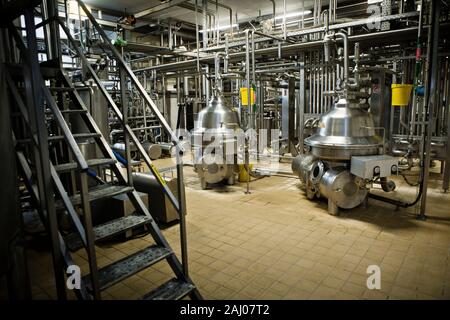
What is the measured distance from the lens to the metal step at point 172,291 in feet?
6.98

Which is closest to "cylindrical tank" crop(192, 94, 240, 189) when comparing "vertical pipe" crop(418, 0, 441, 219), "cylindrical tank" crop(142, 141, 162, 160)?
"vertical pipe" crop(418, 0, 441, 219)

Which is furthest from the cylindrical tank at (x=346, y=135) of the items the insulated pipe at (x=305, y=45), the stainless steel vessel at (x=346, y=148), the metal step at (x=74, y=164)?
the metal step at (x=74, y=164)

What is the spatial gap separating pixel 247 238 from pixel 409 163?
3850 millimetres

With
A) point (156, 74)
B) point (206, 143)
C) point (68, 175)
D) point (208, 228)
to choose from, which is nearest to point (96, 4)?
point (156, 74)

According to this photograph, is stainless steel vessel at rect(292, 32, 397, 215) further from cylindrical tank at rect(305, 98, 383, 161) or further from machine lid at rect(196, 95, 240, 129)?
machine lid at rect(196, 95, 240, 129)

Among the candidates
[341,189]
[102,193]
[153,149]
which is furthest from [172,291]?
[153,149]

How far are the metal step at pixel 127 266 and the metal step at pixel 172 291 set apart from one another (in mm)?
201

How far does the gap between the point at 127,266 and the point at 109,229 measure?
31 centimetres

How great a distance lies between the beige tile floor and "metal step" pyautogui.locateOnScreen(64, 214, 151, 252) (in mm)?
588

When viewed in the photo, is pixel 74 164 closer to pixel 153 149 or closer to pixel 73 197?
pixel 73 197

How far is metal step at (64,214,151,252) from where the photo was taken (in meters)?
2.06

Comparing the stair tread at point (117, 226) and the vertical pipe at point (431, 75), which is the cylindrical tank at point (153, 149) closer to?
the stair tread at point (117, 226)

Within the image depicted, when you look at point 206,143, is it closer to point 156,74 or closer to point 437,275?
point 437,275

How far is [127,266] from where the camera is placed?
84.5 inches
